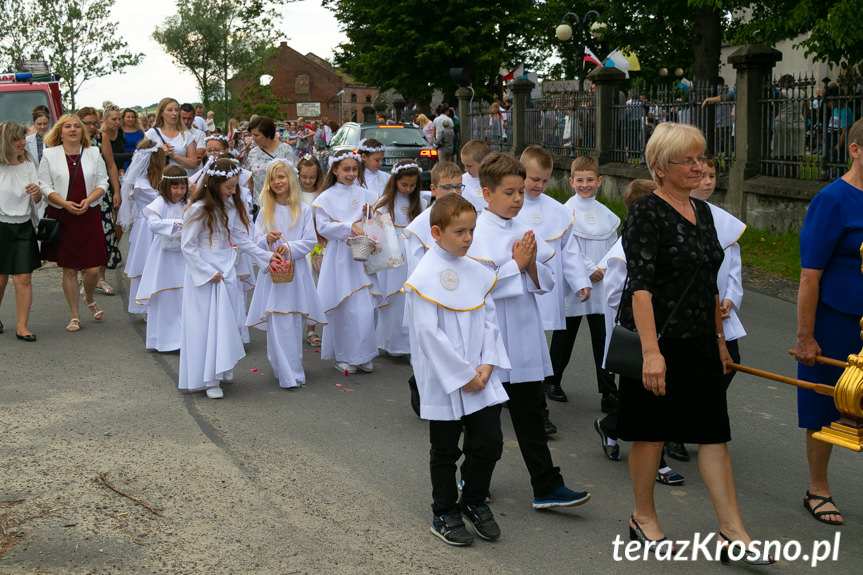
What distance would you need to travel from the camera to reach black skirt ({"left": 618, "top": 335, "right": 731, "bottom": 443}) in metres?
4.34

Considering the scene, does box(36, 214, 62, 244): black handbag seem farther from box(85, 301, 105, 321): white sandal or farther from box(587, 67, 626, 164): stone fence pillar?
box(587, 67, 626, 164): stone fence pillar

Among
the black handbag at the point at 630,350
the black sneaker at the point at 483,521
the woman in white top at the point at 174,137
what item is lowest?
the black sneaker at the point at 483,521

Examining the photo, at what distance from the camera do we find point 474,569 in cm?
446

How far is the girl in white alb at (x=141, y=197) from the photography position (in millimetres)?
10750

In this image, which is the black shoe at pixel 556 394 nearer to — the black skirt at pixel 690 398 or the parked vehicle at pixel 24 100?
the black skirt at pixel 690 398

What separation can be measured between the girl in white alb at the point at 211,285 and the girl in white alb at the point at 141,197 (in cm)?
268

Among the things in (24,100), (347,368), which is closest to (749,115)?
(347,368)

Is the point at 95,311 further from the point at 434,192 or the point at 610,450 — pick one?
the point at 610,450

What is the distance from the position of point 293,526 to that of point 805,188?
10.9m

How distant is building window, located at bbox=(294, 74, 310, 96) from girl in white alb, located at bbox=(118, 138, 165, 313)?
107 meters

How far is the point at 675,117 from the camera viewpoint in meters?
18.3

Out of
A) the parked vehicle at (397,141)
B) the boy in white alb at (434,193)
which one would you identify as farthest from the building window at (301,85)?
the boy in white alb at (434,193)

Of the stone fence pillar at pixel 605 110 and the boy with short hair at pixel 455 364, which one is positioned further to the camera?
the stone fence pillar at pixel 605 110

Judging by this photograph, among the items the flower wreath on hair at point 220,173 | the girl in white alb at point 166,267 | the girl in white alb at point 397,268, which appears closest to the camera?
the flower wreath on hair at point 220,173
